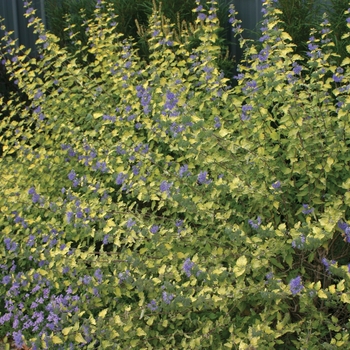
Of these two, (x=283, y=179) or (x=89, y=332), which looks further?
(x=283, y=179)

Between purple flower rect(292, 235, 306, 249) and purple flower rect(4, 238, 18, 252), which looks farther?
purple flower rect(4, 238, 18, 252)

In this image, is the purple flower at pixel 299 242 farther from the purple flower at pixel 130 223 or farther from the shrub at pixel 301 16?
the shrub at pixel 301 16

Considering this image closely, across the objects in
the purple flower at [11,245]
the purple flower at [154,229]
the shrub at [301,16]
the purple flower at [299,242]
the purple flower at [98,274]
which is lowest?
the purple flower at [11,245]

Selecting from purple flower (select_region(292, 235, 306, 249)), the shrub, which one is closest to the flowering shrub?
purple flower (select_region(292, 235, 306, 249))

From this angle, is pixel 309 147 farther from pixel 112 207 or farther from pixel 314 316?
pixel 112 207

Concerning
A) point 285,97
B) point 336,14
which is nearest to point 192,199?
point 285,97

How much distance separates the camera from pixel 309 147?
277 centimetres

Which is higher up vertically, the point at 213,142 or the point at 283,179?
the point at 213,142

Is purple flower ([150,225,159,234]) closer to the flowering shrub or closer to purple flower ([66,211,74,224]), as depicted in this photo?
the flowering shrub

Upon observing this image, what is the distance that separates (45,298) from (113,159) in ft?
2.71

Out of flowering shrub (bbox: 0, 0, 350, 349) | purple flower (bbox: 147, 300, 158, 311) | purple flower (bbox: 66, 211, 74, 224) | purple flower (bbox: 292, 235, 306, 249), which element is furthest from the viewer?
purple flower (bbox: 66, 211, 74, 224)

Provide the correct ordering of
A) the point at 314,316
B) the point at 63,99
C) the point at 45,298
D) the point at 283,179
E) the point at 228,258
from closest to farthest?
the point at 314,316 → the point at 228,258 → the point at 283,179 → the point at 45,298 → the point at 63,99

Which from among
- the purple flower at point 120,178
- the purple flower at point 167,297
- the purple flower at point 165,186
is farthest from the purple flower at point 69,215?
the purple flower at point 167,297

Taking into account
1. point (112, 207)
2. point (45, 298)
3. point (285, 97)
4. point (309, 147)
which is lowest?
point (45, 298)
